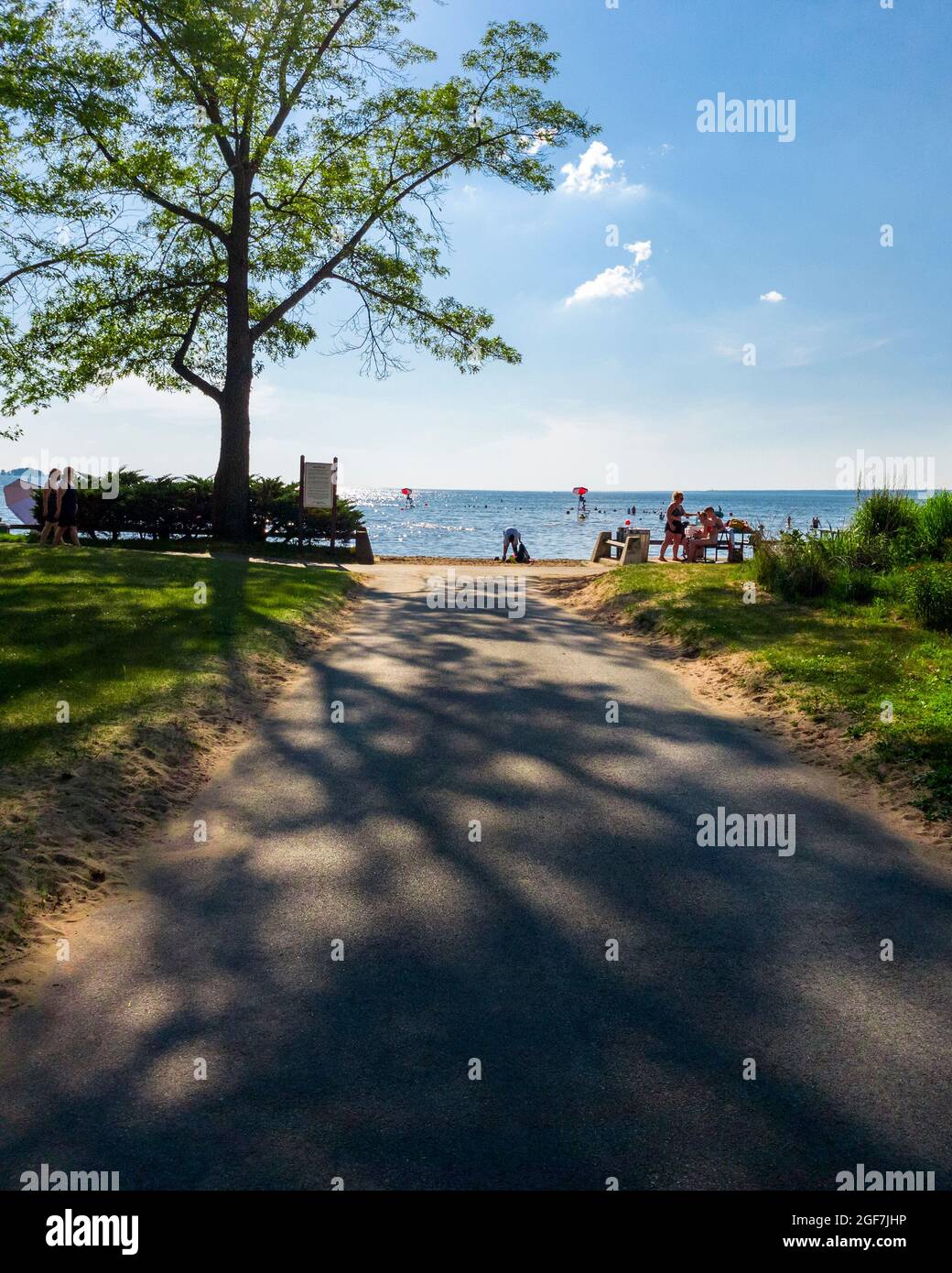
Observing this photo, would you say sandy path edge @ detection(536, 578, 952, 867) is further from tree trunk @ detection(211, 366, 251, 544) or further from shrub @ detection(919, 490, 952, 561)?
tree trunk @ detection(211, 366, 251, 544)

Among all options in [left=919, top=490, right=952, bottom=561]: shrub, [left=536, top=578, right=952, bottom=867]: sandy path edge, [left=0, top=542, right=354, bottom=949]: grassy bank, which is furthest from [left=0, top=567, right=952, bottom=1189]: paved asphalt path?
[left=919, top=490, right=952, bottom=561]: shrub

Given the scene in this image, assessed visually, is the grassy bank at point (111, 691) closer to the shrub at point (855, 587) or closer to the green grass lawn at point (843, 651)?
the green grass lawn at point (843, 651)

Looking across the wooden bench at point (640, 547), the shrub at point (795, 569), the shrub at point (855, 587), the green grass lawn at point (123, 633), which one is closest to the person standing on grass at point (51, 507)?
the green grass lawn at point (123, 633)

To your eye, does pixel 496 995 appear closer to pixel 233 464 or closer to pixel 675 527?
pixel 675 527

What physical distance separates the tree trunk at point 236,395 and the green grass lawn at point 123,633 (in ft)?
22.0

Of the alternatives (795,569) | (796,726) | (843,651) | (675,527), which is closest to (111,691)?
(796,726)

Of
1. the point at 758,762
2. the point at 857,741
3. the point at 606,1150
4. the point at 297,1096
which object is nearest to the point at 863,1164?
the point at 606,1150

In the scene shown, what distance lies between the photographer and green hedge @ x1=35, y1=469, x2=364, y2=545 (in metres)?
26.8

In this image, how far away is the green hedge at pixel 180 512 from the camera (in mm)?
26828

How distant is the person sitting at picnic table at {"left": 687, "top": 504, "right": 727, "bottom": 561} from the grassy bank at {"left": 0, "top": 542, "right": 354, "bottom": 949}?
10.2 m

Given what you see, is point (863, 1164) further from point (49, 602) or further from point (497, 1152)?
point (49, 602)

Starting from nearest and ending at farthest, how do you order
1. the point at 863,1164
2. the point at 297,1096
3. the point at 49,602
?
the point at 863,1164
the point at 297,1096
the point at 49,602

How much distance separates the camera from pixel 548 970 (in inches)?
184

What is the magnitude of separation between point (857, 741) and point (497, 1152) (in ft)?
19.9
